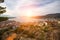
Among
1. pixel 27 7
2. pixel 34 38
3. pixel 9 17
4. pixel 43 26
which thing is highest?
pixel 27 7

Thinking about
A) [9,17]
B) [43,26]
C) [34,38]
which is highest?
[9,17]

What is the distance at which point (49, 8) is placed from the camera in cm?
275

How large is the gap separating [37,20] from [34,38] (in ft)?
1.29

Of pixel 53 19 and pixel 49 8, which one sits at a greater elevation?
pixel 49 8

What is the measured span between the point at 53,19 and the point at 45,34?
0.37 m

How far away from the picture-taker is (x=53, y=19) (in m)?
2.69

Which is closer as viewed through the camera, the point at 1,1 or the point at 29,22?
the point at 29,22

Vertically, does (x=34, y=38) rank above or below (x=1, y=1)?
below

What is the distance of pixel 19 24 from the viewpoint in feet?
9.07

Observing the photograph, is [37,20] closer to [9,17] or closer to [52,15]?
[52,15]

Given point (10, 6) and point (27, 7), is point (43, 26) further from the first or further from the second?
point (10, 6)

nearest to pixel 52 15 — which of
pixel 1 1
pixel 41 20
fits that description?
pixel 41 20

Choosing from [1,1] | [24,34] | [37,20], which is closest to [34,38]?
[24,34]

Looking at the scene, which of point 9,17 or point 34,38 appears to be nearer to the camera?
point 34,38
